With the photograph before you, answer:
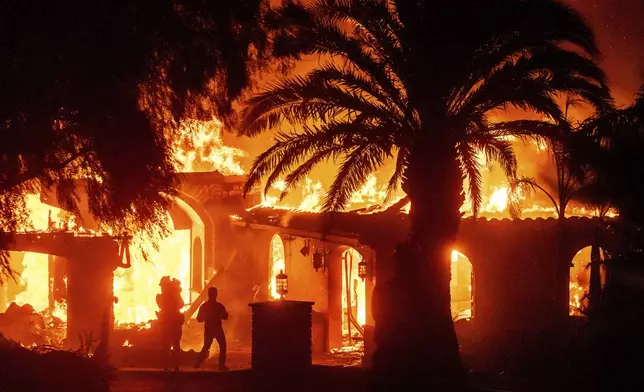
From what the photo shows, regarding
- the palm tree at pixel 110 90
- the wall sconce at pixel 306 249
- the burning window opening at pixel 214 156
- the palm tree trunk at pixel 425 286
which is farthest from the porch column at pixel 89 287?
the burning window opening at pixel 214 156

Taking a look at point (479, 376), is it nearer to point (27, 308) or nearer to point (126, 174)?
point (126, 174)

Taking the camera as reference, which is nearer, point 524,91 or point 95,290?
point 524,91


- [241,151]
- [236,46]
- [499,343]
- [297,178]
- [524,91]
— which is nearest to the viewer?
[236,46]

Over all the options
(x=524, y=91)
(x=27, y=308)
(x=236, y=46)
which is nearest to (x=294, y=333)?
(x=236, y=46)

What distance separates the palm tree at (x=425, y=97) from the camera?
14.5m

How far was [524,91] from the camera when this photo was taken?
1480 centimetres

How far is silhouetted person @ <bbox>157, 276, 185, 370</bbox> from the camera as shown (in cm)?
1705

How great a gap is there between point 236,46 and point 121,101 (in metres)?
2.33

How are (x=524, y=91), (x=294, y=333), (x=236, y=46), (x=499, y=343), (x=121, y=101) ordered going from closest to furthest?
(x=121, y=101)
(x=236, y=46)
(x=294, y=333)
(x=524, y=91)
(x=499, y=343)

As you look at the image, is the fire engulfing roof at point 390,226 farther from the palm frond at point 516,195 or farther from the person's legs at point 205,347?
the person's legs at point 205,347

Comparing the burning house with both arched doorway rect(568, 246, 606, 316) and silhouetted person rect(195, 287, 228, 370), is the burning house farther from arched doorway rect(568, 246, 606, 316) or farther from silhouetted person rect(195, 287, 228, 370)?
silhouetted person rect(195, 287, 228, 370)

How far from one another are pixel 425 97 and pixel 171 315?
265 inches

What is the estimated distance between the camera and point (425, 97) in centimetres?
1480

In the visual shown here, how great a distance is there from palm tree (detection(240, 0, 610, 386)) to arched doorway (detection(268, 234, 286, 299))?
1028cm
